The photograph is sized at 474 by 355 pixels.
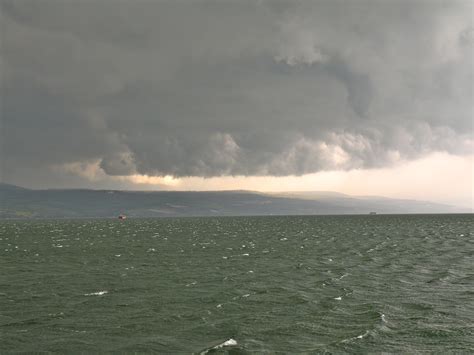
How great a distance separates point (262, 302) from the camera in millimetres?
31844

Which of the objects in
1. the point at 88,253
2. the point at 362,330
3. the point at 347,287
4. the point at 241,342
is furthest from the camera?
the point at 88,253

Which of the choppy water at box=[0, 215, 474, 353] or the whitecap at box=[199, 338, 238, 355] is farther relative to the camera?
the choppy water at box=[0, 215, 474, 353]

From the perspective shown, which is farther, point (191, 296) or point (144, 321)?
point (191, 296)

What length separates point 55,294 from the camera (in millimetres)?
→ 34250

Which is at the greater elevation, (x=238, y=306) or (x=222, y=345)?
(x=222, y=345)

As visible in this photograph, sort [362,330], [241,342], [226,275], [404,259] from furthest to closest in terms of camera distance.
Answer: [404,259]
[226,275]
[362,330]
[241,342]

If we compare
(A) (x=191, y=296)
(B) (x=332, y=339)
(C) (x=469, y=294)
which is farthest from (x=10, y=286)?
(C) (x=469, y=294)

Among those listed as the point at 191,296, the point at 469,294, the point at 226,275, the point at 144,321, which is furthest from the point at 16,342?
the point at 469,294

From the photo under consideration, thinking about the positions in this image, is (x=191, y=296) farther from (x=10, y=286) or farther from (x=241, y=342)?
(x=10, y=286)

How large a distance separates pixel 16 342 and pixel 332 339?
52.3 feet

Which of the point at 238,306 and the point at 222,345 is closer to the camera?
the point at 222,345

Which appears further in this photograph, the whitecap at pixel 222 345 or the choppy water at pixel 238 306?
the choppy water at pixel 238 306

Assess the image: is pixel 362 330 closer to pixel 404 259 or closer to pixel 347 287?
pixel 347 287

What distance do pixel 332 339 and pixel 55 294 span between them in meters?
21.7
